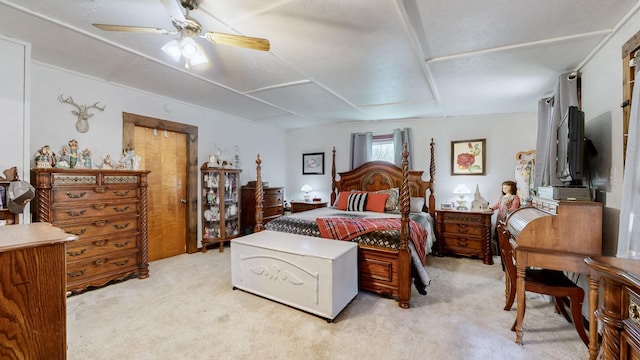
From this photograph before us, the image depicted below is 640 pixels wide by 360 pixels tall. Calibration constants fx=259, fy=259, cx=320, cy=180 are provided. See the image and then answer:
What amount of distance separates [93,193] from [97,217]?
0.93 feet

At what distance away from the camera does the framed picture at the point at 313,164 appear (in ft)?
19.9

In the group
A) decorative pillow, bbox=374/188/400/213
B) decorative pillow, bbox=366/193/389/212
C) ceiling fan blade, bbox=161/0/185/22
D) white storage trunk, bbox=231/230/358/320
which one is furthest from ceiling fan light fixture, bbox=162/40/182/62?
decorative pillow, bbox=374/188/400/213

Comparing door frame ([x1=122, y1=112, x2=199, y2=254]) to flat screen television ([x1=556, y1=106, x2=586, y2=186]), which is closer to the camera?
flat screen television ([x1=556, y1=106, x2=586, y2=186])

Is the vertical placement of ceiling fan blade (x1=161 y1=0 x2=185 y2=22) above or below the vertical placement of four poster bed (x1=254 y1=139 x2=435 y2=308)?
above

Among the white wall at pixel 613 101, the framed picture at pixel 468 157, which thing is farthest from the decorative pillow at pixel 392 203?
the white wall at pixel 613 101

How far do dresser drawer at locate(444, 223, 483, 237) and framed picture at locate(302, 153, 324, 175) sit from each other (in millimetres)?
2888

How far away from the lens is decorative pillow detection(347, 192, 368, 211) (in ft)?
14.4

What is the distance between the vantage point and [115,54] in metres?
2.63

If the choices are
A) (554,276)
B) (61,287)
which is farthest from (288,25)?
(554,276)

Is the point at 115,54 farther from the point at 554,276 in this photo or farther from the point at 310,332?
the point at 554,276

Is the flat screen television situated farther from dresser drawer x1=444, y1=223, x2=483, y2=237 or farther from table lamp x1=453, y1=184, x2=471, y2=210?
table lamp x1=453, y1=184, x2=471, y2=210

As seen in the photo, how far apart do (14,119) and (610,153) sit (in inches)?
208

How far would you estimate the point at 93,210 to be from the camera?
2.99m

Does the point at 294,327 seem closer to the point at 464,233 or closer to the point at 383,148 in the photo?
the point at 464,233
